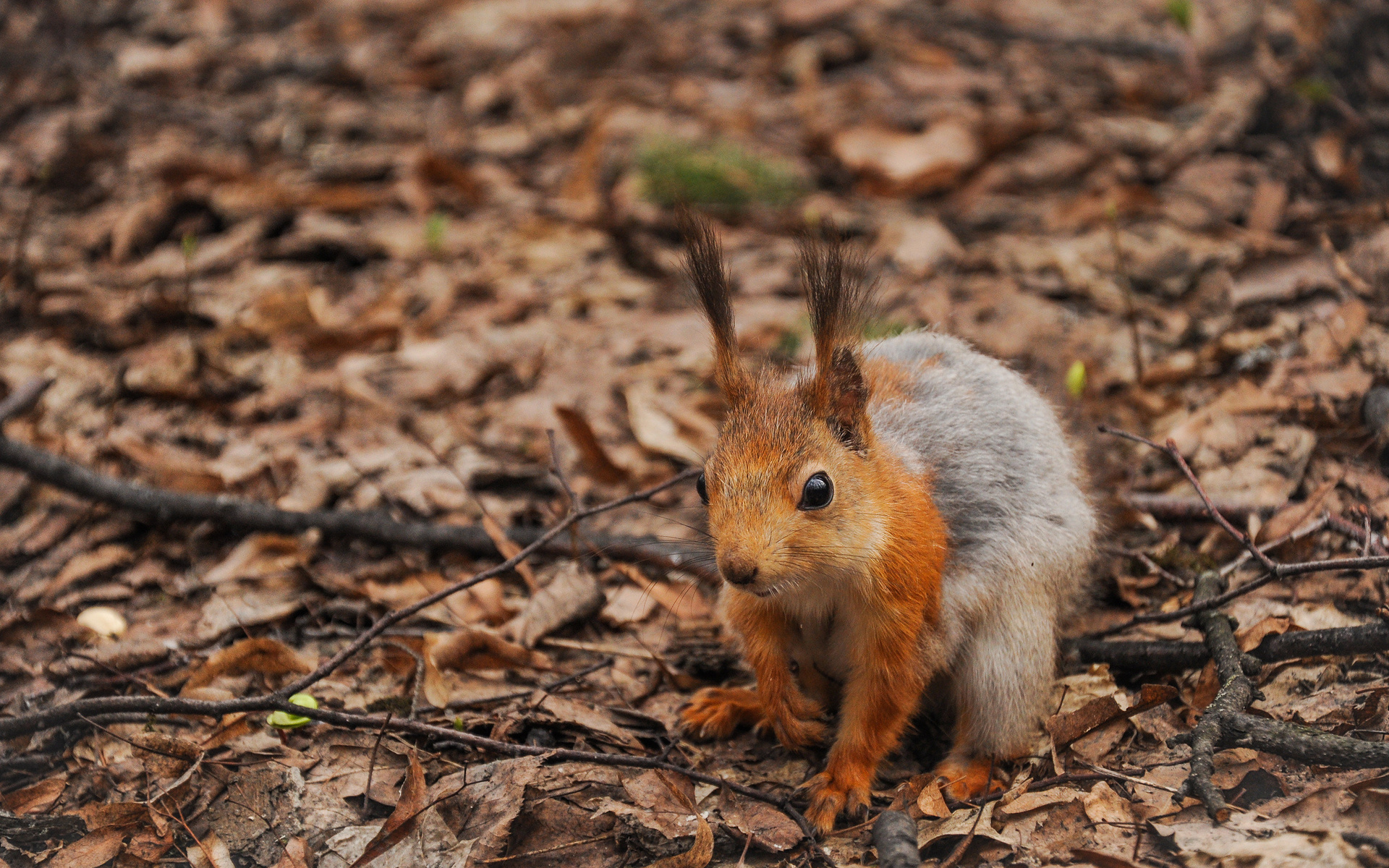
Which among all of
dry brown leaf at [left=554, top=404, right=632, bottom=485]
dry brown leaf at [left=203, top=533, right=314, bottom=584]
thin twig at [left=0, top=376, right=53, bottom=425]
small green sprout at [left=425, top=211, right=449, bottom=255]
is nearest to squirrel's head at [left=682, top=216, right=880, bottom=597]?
dry brown leaf at [left=554, top=404, right=632, bottom=485]

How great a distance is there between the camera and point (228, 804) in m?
3.15

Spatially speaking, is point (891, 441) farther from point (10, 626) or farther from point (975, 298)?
point (10, 626)

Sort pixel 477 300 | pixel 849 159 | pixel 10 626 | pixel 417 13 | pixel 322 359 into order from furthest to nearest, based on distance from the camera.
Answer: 1. pixel 417 13
2. pixel 849 159
3. pixel 477 300
4. pixel 322 359
5. pixel 10 626

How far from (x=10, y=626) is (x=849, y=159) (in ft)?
18.6

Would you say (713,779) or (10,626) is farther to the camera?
(10,626)

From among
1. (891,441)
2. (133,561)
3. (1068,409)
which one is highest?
(891,441)

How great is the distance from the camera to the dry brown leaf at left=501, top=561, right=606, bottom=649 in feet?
13.3

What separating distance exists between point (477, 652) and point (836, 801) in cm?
146

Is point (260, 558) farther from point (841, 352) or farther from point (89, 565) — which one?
point (841, 352)

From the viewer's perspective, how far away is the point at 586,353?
6.04 m

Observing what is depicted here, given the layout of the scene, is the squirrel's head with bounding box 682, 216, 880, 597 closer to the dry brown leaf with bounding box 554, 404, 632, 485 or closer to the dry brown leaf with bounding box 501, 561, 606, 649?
the dry brown leaf with bounding box 501, 561, 606, 649

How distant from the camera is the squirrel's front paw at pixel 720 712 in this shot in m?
3.65

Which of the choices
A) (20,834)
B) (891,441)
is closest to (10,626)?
(20,834)

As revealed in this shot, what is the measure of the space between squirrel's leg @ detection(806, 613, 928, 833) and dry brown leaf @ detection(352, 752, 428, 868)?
117 centimetres
